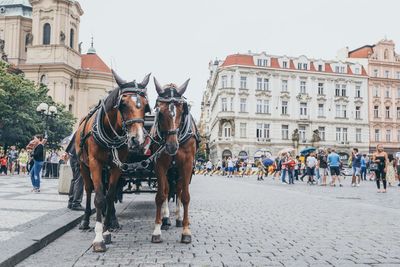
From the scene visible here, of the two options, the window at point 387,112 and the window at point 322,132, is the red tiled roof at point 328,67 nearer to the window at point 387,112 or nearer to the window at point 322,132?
the window at point 322,132

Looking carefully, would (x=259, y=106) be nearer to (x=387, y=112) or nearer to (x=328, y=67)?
(x=328, y=67)

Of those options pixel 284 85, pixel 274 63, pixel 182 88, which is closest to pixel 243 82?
pixel 274 63

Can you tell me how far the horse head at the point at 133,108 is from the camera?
524cm

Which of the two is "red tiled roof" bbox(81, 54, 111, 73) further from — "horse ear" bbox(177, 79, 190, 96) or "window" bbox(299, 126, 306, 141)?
"horse ear" bbox(177, 79, 190, 96)

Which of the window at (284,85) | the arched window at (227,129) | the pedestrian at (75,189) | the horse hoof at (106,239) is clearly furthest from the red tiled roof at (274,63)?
the horse hoof at (106,239)

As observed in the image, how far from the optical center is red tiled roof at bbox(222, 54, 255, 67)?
69625 millimetres

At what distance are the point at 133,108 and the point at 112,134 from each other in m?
0.70

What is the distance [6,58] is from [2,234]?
7248 cm

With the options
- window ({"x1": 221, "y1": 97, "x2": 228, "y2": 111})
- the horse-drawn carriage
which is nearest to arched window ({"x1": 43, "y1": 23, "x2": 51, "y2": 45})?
window ({"x1": 221, "y1": 97, "x2": 228, "y2": 111})

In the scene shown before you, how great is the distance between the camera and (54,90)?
6781 cm

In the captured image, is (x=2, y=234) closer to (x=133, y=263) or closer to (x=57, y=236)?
(x=57, y=236)

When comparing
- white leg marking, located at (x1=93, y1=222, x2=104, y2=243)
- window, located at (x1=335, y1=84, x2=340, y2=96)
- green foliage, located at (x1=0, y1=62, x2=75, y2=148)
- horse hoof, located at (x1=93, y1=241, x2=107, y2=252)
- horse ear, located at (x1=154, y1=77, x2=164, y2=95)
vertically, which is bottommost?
horse hoof, located at (x1=93, y1=241, x2=107, y2=252)

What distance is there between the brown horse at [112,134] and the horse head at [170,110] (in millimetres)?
332

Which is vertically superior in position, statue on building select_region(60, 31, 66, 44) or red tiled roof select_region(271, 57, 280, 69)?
statue on building select_region(60, 31, 66, 44)
